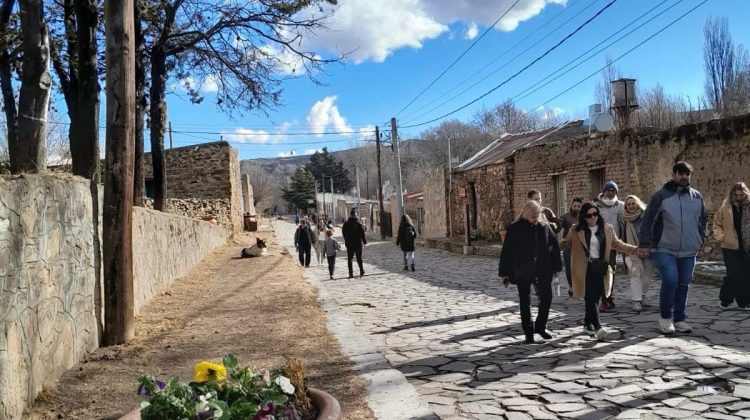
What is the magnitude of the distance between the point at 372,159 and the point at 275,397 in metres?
102

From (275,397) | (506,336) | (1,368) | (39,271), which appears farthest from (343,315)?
(275,397)

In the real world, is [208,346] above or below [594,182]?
below

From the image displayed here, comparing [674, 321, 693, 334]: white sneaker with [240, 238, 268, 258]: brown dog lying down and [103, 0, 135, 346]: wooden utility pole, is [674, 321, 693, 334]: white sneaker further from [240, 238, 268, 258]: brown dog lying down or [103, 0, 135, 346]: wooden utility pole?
[240, 238, 268, 258]: brown dog lying down

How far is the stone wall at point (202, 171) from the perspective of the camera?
3009cm

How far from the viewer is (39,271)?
16.4ft

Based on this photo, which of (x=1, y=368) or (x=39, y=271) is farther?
(x=39, y=271)

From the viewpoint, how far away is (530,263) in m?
6.51

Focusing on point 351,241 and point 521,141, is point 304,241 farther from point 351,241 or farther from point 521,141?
point 521,141

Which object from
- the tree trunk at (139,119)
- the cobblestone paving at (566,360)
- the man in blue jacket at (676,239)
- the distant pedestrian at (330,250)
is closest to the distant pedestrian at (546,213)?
the cobblestone paving at (566,360)

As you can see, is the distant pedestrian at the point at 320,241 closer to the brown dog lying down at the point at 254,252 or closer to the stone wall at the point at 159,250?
the brown dog lying down at the point at 254,252

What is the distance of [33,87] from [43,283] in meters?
5.97

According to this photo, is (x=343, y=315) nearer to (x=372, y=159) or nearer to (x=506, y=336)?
(x=506, y=336)

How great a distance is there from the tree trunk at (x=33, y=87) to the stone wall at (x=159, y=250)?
6.38ft

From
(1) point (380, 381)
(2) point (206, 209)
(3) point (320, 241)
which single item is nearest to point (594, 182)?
(3) point (320, 241)
